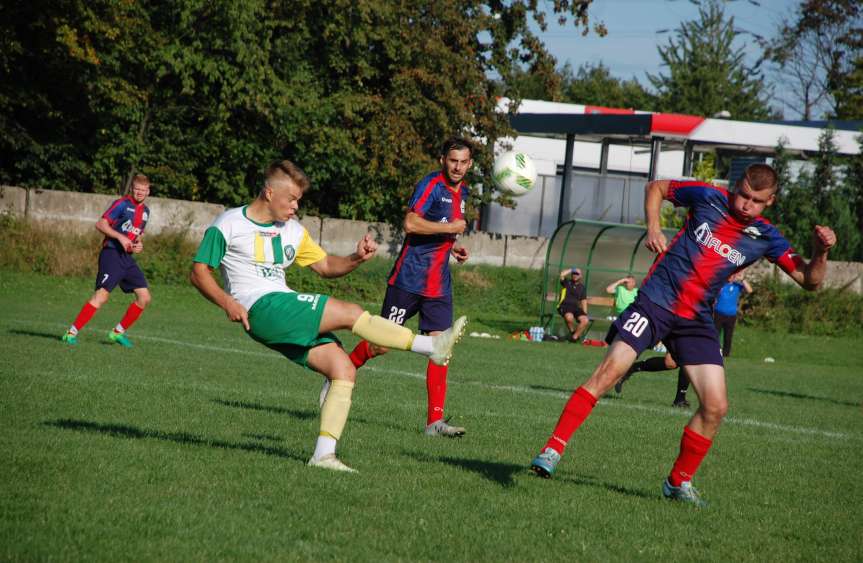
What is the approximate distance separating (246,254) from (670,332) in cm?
255

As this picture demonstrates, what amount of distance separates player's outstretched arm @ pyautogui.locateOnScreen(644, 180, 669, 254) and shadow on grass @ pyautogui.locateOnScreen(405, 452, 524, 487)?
1624 millimetres

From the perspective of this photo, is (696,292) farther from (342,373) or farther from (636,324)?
(342,373)

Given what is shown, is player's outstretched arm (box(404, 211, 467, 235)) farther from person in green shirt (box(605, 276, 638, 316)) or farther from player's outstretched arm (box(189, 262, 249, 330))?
person in green shirt (box(605, 276, 638, 316))

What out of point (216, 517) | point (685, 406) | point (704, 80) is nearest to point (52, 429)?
point (216, 517)

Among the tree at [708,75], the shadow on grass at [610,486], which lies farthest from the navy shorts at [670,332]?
the tree at [708,75]

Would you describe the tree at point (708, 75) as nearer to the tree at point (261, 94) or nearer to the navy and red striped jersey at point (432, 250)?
the tree at point (261, 94)

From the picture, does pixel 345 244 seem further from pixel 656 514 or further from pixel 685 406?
pixel 656 514

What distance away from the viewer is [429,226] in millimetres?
8375

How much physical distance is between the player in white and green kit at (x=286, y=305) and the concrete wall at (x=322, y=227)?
732 inches

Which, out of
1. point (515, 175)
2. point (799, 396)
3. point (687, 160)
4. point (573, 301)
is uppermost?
point (687, 160)

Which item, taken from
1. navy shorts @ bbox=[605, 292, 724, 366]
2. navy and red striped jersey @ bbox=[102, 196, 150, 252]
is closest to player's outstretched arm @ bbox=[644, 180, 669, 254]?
navy shorts @ bbox=[605, 292, 724, 366]

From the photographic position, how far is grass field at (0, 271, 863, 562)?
463cm

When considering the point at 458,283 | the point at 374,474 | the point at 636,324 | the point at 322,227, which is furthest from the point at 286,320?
the point at 322,227

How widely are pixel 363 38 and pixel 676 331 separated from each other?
85.1 feet
